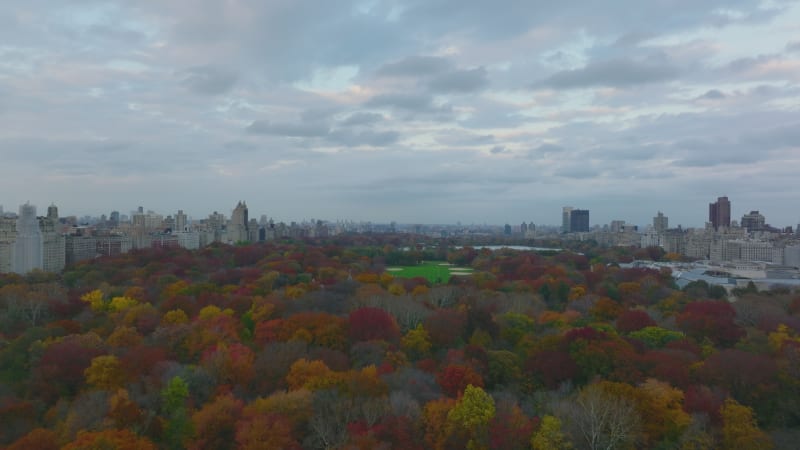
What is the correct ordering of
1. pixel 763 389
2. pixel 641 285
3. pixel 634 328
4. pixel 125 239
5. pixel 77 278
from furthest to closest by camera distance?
pixel 125 239 → pixel 77 278 → pixel 641 285 → pixel 634 328 → pixel 763 389

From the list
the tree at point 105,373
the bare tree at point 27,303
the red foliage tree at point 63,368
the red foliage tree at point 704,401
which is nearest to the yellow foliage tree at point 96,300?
the bare tree at point 27,303

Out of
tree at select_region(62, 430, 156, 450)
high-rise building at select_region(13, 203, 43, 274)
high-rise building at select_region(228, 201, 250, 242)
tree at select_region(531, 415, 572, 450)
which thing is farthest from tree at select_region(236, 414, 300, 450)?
high-rise building at select_region(228, 201, 250, 242)

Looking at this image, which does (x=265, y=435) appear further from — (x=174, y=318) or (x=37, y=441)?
(x=174, y=318)

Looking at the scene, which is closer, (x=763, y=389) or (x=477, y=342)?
(x=763, y=389)

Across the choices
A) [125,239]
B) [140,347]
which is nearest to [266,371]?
[140,347]

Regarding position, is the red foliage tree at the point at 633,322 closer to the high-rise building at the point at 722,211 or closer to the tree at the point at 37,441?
the tree at the point at 37,441

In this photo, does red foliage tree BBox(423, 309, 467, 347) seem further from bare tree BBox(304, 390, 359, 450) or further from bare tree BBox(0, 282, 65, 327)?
bare tree BBox(0, 282, 65, 327)

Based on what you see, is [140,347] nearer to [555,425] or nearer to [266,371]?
[266,371]
